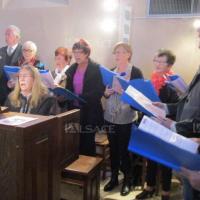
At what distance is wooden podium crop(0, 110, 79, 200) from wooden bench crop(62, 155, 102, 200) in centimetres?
34

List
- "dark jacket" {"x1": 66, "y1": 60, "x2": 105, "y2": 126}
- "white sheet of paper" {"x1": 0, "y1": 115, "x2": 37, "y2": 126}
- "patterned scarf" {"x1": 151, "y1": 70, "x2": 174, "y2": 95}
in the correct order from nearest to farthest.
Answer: "white sheet of paper" {"x1": 0, "y1": 115, "x2": 37, "y2": 126}
"patterned scarf" {"x1": 151, "y1": 70, "x2": 174, "y2": 95}
"dark jacket" {"x1": 66, "y1": 60, "x2": 105, "y2": 126}

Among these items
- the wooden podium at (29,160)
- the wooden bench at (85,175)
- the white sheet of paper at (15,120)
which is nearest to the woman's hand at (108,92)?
the wooden bench at (85,175)

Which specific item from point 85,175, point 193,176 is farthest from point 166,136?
point 85,175

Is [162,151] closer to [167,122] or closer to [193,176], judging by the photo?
[193,176]

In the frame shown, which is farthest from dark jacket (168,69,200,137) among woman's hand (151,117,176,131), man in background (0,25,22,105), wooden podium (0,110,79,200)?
man in background (0,25,22,105)

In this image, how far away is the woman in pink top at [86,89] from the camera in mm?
2658

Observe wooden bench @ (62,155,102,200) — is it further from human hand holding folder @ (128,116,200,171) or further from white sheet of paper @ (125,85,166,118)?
human hand holding folder @ (128,116,200,171)

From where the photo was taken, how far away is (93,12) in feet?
11.5

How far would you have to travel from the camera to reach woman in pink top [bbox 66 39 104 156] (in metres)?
2.66

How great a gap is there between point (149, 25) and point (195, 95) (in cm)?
202

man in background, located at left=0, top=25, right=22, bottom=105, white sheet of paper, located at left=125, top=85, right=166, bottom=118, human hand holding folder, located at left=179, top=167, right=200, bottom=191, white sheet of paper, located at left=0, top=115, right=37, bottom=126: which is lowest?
human hand holding folder, located at left=179, top=167, right=200, bottom=191

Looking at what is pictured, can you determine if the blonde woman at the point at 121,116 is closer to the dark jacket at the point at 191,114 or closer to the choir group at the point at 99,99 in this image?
the choir group at the point at 99,99

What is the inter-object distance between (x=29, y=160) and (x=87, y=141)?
48.1 inches

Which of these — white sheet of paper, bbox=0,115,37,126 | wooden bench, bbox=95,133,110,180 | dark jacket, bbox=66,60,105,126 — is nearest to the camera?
white sheet of paper, bbox=0,115,37,126
